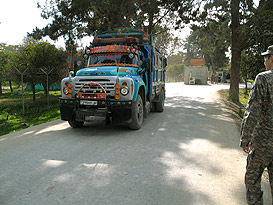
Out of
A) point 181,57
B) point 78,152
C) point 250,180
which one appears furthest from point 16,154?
point 181,57

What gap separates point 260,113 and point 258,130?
196 millimetres

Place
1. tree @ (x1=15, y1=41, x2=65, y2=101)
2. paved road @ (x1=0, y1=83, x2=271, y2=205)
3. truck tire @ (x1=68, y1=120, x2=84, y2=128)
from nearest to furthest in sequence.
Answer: paved road @ (x1=0, y1=83, x2=271, y2=205), truck tire @ (x1=68, y1=120, x2=84, y2=128), tree @ (x1=15, y1=41, x2=65, y2=101)

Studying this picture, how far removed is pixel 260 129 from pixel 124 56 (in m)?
6.06

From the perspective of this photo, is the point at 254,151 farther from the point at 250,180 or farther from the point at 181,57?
the point at 181,57

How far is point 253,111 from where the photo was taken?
8.84ft

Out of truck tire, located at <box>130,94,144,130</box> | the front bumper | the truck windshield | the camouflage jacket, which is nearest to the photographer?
the camouflage jacket

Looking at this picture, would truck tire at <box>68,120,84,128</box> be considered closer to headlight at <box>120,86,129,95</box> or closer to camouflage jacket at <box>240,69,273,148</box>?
headlight at <box>120,86,129,95</box>

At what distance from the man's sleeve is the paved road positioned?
111 centimetres

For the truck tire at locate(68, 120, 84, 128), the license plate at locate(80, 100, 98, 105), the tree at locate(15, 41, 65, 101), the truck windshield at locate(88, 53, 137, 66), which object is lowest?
the truck tire at locate(68, 120, 84, 128)

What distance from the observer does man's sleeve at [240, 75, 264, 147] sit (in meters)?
2.69

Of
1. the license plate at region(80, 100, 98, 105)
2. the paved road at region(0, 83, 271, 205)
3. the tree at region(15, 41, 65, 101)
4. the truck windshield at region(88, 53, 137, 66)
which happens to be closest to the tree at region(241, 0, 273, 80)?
the paved road at region(0, 83, 271, 205)

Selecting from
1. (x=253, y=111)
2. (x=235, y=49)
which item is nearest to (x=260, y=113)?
(x=253, y=111)

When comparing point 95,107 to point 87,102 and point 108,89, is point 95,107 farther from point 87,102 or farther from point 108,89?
point 108,89

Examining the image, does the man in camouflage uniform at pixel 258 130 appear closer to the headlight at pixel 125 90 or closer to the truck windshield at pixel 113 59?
the headlight at pixel 125 90
